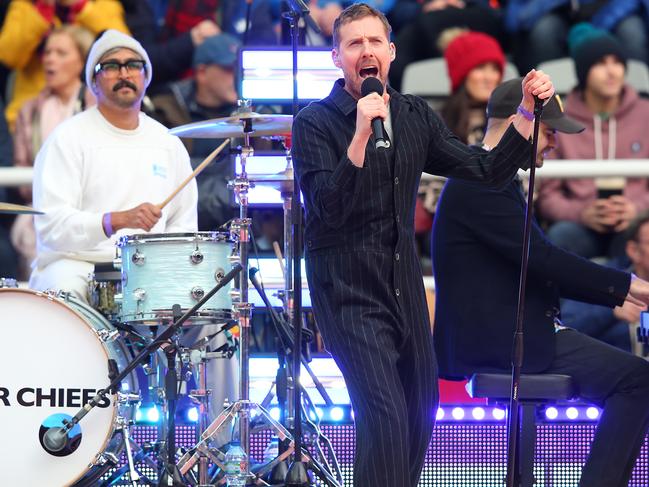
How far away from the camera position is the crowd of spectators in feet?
21.8

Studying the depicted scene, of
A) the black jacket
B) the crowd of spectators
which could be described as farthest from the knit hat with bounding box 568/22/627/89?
the black jacket

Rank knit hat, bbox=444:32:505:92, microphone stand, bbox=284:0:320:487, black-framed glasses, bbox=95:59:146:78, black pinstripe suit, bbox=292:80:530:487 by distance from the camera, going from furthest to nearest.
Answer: knit hat, bbox=444:32:505:92
black-framed glasses, bbox=95:59:146:78
microphone stand, bbox=284:0:320:487
black pinstripe suit, bbox=292:80:530:487

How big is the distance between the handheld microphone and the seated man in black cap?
1176 millimetres

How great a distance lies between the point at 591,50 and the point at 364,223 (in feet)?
11.4

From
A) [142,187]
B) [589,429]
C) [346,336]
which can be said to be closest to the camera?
[346,336]

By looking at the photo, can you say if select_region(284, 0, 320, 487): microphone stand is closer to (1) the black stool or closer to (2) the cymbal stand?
(2) the cymbal stand

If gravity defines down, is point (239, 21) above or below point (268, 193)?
above

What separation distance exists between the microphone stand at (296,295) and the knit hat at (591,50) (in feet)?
9.46

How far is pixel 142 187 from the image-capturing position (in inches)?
228

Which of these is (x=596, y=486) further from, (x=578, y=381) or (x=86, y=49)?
(x=86, y=49)

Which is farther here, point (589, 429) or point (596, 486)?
point (589, 429)

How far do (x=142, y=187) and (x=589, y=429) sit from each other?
2161 mm

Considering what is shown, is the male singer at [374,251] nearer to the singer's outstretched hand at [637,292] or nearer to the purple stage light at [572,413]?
the singer's outstretched hand at [637,292]

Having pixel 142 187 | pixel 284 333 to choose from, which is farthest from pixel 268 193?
pixel 284 333
